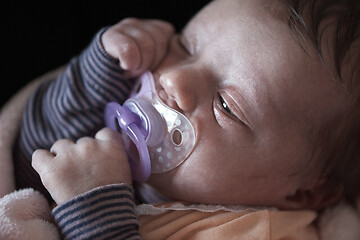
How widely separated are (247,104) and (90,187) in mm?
399

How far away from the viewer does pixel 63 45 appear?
149cm

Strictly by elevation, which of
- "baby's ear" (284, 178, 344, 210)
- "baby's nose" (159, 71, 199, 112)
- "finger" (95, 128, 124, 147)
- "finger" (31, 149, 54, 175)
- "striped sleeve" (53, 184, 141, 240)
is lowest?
"baby's ear" (284, 178, 344, 210)

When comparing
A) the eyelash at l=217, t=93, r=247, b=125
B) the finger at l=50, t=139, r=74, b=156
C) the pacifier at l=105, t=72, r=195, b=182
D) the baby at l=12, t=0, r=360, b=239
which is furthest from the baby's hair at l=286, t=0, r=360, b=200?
the finger at l=50, t=139, r=74, b=156

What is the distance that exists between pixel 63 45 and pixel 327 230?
101cm

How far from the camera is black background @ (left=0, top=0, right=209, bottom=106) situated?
4.51 feet

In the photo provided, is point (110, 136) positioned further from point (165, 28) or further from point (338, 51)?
point (338, 51)

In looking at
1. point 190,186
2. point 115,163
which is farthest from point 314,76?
point 115,163

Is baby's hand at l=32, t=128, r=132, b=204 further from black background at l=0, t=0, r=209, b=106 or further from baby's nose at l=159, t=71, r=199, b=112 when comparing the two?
black background at l=0, t=0, r=209, b=106

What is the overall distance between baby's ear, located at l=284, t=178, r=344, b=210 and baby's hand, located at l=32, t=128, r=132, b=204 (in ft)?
1.47

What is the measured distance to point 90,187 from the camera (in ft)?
3.23

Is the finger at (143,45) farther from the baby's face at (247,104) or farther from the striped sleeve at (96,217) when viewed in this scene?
the striped sleeve at (96,217)

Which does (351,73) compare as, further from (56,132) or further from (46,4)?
(46,4)

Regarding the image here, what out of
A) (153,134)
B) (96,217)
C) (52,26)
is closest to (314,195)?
(153,134)

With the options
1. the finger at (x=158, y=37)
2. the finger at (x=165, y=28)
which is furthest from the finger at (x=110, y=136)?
the finger at (x=165, y=28)
